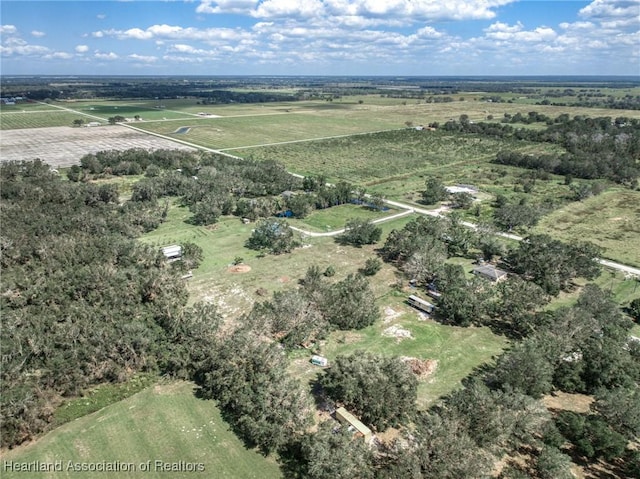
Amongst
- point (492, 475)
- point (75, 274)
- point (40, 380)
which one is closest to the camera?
point (492, 475)

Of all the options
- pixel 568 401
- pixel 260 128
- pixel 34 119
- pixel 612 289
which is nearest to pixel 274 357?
pixel 568 401

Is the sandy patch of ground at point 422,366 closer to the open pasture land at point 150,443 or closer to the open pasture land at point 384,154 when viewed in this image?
the open pasture land at point 150,443

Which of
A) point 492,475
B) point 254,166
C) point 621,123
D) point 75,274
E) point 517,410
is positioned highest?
point 621,123

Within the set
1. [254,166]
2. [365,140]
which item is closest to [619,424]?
[254,166]

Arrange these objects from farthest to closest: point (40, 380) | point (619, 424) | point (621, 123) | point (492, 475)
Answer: point (621, 123) < point (40, 380) < point (619, 424) < point (492, 475)

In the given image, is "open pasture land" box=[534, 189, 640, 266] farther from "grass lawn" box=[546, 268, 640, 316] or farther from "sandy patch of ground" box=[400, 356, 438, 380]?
"sandy patch of ground" box=[400, 356, 438, 380]

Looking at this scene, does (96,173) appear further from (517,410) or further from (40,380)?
(517,410)
